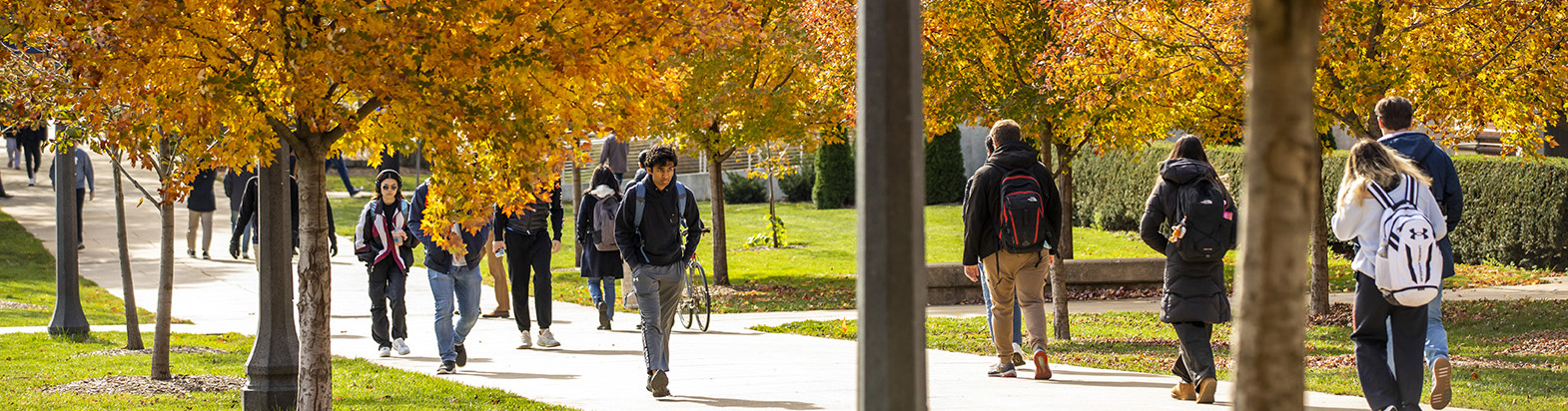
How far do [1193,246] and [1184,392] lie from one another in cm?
82

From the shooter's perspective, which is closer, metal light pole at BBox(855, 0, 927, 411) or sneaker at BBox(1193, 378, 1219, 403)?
metal light pole at BBox(855, 0, 927, 411)

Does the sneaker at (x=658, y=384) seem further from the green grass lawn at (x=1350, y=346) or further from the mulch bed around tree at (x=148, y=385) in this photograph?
the mulch bed around tree at (x=148, y=385)

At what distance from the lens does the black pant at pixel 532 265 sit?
10992 millimetres

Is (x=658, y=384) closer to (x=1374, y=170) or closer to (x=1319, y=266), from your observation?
(x=1374, y=170)

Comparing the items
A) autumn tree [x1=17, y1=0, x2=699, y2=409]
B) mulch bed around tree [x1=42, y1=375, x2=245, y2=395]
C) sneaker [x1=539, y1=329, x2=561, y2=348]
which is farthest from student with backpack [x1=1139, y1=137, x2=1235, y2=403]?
mulch bed around tree [x1=42, y1=375, x2=245, y2=395]

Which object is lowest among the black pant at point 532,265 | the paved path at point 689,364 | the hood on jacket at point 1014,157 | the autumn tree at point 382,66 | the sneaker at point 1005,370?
the paved path at point 689,364

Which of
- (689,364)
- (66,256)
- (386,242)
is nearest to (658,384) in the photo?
(689,364)

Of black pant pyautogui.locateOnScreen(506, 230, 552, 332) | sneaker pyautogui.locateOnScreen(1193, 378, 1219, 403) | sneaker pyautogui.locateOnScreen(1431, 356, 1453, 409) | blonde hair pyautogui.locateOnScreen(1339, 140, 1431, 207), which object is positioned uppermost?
blonde hair pyautogui.locateOnScreen(1339, 140, 1431, 207)

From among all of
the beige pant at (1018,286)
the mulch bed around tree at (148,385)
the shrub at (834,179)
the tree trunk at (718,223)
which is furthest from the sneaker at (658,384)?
the shrub at (834,179)

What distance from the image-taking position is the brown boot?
732 cm

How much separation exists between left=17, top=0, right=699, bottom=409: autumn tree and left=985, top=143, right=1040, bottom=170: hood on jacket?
259 centimetres

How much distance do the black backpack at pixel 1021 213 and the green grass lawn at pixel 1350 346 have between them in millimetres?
1180

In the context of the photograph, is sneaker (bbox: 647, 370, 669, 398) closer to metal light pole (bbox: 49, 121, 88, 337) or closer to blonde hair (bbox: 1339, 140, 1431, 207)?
blonde hair (bbox: 1339, 140, 1431, 207)

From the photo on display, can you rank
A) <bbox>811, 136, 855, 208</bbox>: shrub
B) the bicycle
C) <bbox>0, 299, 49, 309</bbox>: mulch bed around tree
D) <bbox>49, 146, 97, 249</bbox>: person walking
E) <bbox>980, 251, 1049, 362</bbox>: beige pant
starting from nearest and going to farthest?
1. <bbox>980, 251, 1049, 362</bbox>: beige pant
2. the bicycle
3. <bbox>0, 299, 49, 309</bbox>: mulch bed around tree
4. <bbox>49, 146, 97, 249</bbox>: person walking
5. <bbox>811, 136, 855, 208</bbox>: shrub
